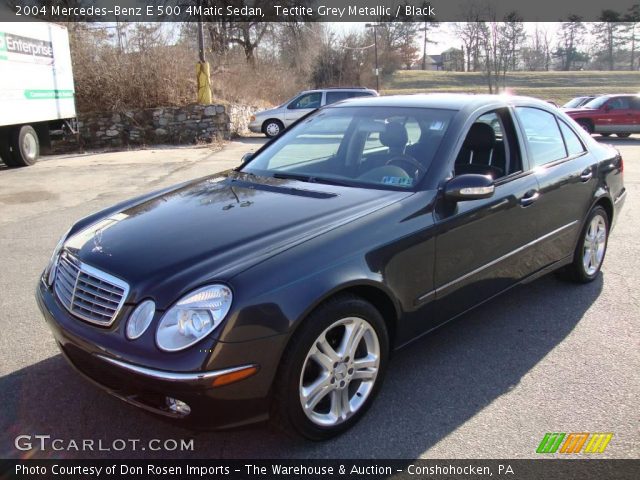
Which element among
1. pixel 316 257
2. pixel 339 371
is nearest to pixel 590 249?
pixel 339 371

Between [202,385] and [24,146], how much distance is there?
13249 millimetres

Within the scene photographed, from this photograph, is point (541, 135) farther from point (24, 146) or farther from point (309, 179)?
point (24, 146)

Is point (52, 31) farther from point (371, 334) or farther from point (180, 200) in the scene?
point (371, 334)

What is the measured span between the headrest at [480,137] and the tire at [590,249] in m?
1.27

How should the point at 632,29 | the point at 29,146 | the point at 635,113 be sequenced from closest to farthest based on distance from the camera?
1. the point at 29,146
2. the point at 635,113
3. the point at 632,29

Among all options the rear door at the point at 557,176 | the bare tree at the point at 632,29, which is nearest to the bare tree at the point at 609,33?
the bare tree at the point at 632,29

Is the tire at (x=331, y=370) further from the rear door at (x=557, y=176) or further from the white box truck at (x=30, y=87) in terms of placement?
the white box truck at (x=30, y=87)

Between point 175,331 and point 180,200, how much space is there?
4.47 ft

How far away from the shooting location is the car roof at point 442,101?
3.77 metres

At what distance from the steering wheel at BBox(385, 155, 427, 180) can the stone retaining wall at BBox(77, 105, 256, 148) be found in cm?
1649

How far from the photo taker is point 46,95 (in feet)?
47.1

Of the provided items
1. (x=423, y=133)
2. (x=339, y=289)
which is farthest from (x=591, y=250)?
(x=339, y=289)

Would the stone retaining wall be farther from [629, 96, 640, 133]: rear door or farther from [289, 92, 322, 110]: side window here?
[629, 96, 640, 133]: rear door

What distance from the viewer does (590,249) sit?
475 cm
